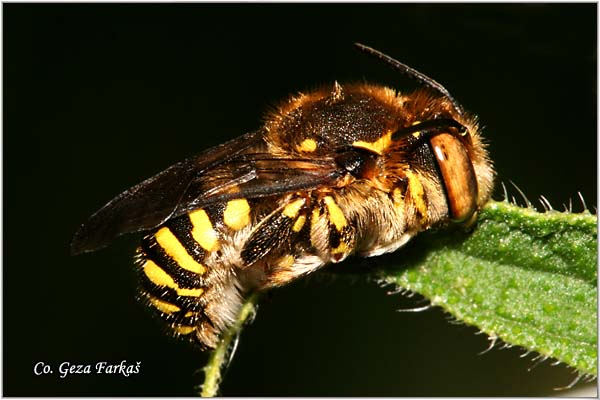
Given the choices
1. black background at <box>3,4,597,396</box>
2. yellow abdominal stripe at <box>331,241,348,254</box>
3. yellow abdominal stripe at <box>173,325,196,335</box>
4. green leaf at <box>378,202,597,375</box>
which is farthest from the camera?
black background at <box>3,4,597,396</box>

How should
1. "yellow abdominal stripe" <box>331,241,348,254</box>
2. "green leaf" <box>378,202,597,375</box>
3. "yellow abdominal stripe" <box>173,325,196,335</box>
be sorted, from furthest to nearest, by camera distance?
"yellow abdominal stripe" <box>173,325,196,335</box>, "yellow abdominal stripe" <box>331,241,348,254</box>, "green leaf" <box>378,202,597,375</box>

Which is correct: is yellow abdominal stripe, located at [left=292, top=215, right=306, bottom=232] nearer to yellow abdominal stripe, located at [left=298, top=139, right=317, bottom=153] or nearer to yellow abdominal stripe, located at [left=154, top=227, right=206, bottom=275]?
yellow abdominal stripe, located at [left=298, top=139, right=317, bottom=153]

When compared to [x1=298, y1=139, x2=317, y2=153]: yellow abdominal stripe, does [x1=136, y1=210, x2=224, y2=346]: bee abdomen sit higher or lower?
lower

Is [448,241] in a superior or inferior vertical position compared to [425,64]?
inferior

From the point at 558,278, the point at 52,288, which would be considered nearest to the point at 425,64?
the point at 558,278

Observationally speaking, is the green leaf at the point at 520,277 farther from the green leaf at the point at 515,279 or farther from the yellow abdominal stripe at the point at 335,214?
the yellow abdominal stripe at the point at 335,214

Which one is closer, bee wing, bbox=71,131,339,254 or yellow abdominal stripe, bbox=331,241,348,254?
bee wing, bbox=71,131,339,254

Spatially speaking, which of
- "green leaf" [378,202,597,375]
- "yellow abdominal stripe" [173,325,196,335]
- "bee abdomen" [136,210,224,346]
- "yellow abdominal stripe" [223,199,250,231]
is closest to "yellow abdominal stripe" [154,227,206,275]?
"bee abdomen" [136,210,224,346]

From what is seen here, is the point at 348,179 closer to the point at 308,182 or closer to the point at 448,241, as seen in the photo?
the point at 308,182
